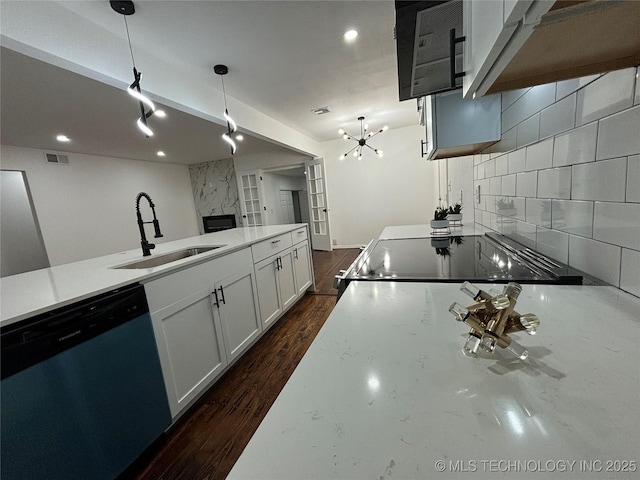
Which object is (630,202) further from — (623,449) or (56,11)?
(56,11)

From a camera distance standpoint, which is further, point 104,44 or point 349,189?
point 349,189

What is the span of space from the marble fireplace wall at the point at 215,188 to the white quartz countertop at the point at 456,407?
593 cm

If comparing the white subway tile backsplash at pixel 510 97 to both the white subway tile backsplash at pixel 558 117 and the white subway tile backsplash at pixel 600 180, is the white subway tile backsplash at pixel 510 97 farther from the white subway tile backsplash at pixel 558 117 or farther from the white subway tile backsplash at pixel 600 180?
the white subway tile backsplash at pixel 600 180

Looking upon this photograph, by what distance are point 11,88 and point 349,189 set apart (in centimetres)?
493

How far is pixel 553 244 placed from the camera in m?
1.00

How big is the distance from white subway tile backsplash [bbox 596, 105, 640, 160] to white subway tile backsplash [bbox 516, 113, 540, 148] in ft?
1.28

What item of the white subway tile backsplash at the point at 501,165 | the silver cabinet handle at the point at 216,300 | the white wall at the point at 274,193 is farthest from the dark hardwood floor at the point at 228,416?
the white wall at the point at 274,193

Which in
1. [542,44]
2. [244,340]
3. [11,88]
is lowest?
[244,340]

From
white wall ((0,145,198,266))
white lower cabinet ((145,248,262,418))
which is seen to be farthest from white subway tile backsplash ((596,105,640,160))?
→ white wall ((0,145,198,266))

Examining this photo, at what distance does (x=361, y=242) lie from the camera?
5.98 meters

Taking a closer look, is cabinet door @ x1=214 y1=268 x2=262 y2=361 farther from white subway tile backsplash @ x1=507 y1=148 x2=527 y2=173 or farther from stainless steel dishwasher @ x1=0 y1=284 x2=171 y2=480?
white subway tile backsplash @ x1=507 y1=148 x2=527 y2=173

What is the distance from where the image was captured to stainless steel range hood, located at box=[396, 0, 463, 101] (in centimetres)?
68

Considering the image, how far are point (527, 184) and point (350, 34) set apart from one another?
1.84 metres

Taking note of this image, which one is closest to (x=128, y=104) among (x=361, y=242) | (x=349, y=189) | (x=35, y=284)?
(x=35, y=284)
